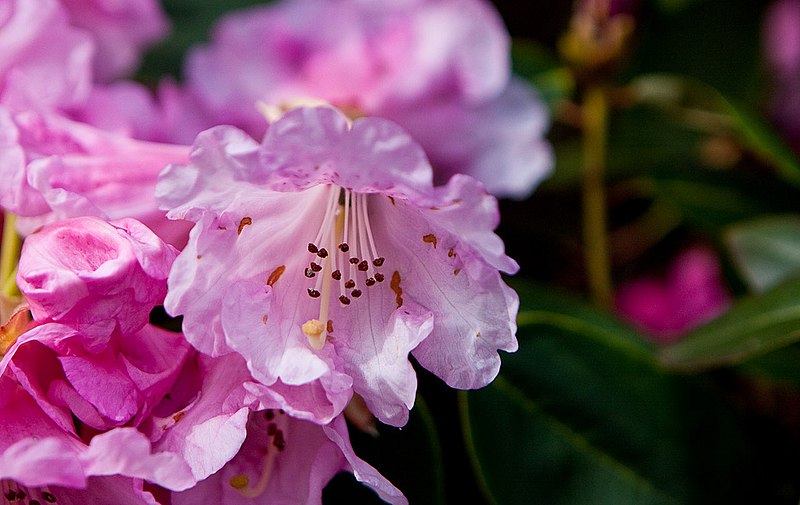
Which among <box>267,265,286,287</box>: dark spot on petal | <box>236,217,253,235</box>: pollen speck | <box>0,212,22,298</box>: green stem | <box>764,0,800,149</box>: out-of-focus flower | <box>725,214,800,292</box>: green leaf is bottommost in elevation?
<box>764,0,800,149</box>: out-of-focus flower

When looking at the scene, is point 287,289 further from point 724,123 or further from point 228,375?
point 724,123

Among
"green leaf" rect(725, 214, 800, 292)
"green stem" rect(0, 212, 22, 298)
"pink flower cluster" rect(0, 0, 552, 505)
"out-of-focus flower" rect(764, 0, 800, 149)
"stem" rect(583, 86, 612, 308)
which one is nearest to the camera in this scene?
"pink flower cluster" rect(0, 0, 552, 505)

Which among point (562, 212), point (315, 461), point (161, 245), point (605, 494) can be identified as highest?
point (161, 245)

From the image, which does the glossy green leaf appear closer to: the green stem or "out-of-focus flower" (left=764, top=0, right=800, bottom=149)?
the green stem

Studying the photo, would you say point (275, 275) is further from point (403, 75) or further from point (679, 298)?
point (679, 298)

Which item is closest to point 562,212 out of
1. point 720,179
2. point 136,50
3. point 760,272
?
point 720,179

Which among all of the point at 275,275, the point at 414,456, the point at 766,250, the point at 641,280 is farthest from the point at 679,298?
the point at 275,275

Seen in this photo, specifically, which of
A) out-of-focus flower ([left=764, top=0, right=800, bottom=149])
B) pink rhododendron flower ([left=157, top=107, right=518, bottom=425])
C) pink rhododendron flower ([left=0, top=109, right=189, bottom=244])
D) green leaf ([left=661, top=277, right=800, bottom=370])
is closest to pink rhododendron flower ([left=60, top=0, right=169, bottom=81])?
pink rhododendron flower ([left=0, top=109, right=189, bottom=244])

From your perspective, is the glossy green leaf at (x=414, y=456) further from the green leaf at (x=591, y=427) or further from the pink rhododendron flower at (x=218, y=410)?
the pink rhododendron flower at (x=218, y=410)
